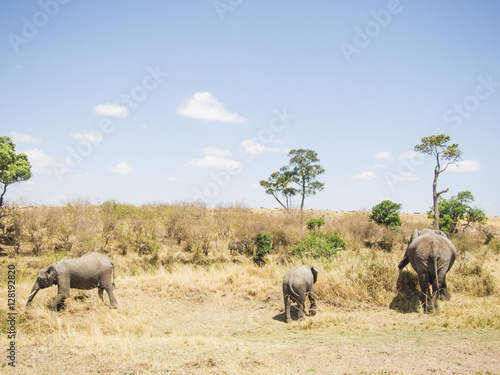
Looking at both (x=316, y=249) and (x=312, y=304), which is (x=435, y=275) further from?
(x=316, y=249)

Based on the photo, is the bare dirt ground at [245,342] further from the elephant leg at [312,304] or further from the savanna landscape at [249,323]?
the elephant leg at [312,304]

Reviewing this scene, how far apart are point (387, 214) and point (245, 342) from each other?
22.6m

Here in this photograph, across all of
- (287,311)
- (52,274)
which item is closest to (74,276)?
(52,274)

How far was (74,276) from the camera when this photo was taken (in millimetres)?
10297

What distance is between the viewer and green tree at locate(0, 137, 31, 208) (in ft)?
71.5

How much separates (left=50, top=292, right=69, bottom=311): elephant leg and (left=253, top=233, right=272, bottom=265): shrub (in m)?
11.3

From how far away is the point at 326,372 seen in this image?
5668 millimetres

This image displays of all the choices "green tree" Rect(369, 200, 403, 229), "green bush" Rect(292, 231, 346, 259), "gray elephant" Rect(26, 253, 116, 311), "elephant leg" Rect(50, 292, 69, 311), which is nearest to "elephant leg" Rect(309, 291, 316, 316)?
"green bush" Rect(292, 231, 346, 259)

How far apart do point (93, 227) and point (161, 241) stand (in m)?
4.50

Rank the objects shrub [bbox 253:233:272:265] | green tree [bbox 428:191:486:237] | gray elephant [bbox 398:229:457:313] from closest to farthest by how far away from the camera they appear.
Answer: gray elephant [bbox 398:229:457:313]
shrub [bbox 253:233:272:265]
green tree [bbox 428:191:486:237]

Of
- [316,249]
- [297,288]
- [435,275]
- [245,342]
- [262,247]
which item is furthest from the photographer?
[262,247]

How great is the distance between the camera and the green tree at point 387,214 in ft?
89.9

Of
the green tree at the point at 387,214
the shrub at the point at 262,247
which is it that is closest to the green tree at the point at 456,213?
the green tree at the point at 387,214

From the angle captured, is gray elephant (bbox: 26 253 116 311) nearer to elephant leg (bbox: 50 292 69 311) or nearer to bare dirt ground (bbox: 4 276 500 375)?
elephant leg (bbox: 50 292 69 311)
